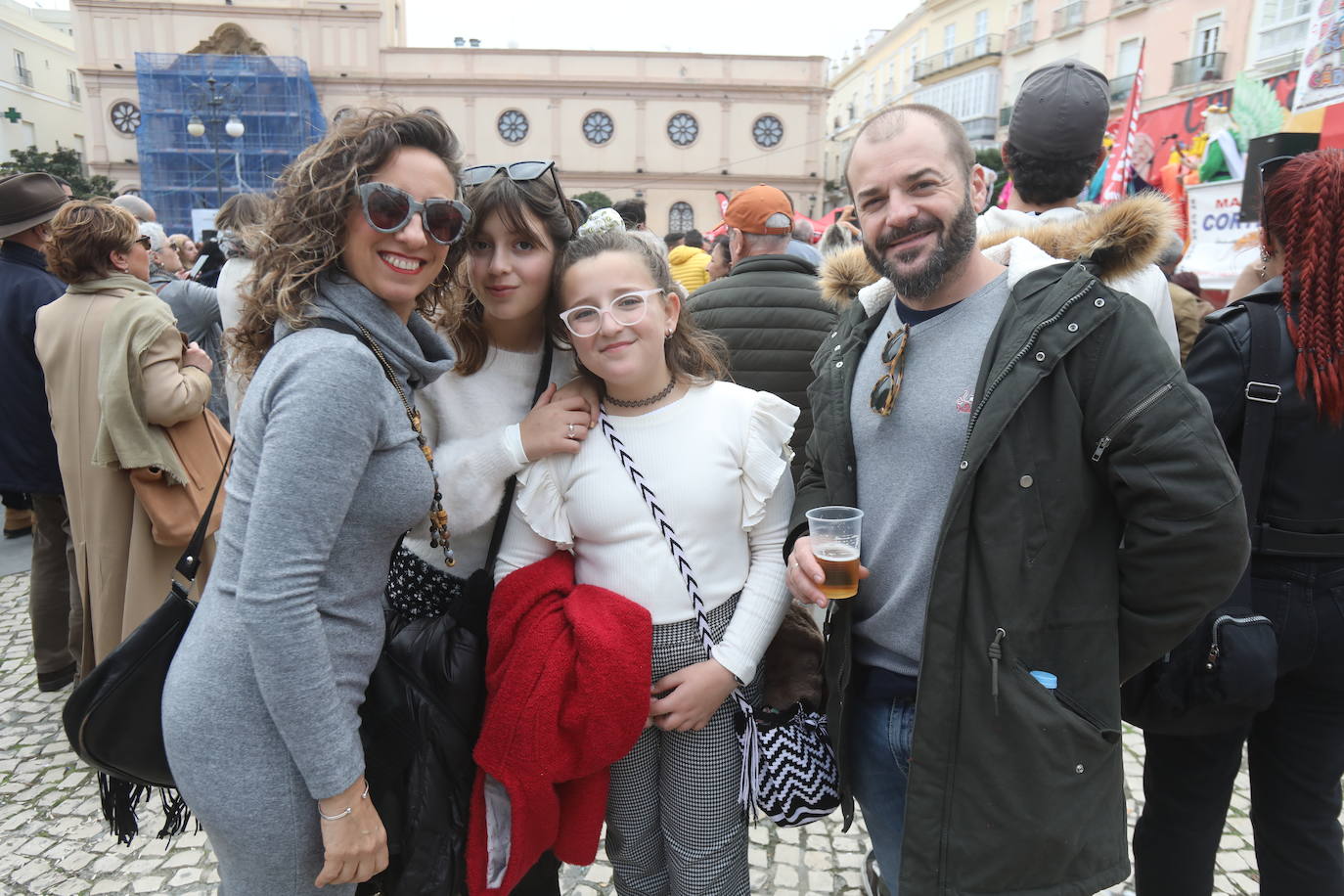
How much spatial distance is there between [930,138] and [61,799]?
424 cm

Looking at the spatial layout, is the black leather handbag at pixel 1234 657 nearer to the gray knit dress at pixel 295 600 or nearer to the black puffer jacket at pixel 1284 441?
the black puffer jacket at pixel 1284 441

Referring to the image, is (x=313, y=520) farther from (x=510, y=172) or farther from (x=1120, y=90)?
(x=1120, y=90)

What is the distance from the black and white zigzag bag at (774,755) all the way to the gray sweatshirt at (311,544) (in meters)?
0.57

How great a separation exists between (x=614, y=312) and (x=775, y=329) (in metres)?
2.01

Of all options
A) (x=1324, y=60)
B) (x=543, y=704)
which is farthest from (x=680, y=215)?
(x=543, y=704)

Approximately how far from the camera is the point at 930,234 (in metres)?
1.72

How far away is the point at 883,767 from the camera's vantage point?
1.87 metres

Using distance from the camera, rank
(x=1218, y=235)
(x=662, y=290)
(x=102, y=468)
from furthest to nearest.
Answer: (x=1218, y=235)
(x=102, y=468)
(x=662, y=290)

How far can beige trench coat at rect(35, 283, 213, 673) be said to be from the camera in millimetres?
3420

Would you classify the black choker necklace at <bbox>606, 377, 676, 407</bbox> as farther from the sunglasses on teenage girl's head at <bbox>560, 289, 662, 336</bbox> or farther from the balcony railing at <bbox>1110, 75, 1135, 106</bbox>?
the balcony railing at <bbox>1110, 75, 1135, 106</bbox>

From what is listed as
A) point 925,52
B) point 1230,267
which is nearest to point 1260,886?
point 1230,267

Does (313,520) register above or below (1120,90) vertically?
below

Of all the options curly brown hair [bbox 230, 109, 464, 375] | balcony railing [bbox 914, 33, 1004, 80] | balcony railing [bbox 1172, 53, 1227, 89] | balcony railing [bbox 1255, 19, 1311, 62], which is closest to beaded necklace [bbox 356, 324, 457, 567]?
curly brown hair [bbox 230, 109, 464, 375]

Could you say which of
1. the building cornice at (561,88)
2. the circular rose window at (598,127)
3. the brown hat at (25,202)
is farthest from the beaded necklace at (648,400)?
the building cornice at (561,88)
